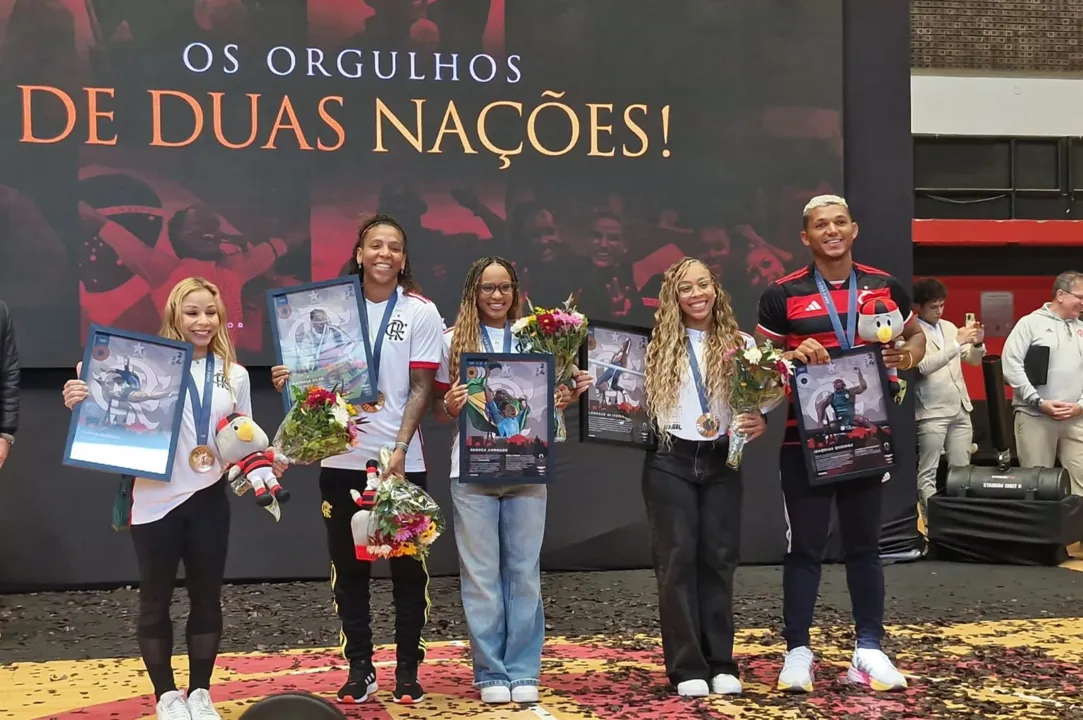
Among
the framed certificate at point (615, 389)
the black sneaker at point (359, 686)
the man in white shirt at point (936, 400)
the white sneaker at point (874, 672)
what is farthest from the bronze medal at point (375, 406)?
the man in white shirt at point (936, 400)

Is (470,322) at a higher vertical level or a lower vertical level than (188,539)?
higher

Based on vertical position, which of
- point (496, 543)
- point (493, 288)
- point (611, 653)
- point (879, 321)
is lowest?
point (611, 653)

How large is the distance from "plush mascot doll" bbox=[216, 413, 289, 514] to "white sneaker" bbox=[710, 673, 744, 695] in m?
1.50

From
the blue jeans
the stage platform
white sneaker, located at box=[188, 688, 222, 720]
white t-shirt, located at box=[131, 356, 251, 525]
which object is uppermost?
white t-shirt, located at box=[131, 356, 251, 525]

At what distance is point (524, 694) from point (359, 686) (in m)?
0.53

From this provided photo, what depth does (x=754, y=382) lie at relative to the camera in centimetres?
352

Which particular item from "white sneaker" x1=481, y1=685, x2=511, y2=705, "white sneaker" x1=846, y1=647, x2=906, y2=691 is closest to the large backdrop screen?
"white sneaker" x1=846, y1=647, x2=906, y2=691

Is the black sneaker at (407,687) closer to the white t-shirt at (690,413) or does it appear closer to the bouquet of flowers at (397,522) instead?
the bouquet of flowers at (397,522)

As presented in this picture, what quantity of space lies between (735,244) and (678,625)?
2.87 metres

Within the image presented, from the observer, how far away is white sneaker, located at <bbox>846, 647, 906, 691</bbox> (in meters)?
3.61

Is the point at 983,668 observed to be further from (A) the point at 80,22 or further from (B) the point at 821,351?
(A) the point at 80,22

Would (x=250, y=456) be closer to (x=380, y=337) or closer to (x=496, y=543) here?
(x=380, y=337)

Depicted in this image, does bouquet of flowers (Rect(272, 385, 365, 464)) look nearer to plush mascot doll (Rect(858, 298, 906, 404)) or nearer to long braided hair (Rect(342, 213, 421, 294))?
long braided hair (Rect(342, 213, 421, 294))

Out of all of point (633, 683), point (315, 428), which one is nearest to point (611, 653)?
point (633, 683)
